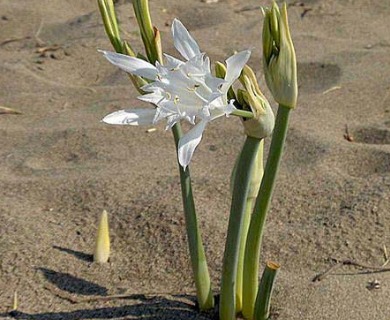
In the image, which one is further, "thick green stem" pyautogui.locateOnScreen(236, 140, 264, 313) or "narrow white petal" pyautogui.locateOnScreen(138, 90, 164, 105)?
"thick green stem" pyautogui.locateOnScreen(236, 140, 264, 313)

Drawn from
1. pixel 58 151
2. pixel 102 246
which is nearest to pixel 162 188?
pixel 102 246

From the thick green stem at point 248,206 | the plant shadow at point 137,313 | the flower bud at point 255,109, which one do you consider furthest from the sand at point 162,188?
the flower bud at point 255,109

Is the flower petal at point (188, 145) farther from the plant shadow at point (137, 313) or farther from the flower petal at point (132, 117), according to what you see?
the plant shadow at point (137, 313)

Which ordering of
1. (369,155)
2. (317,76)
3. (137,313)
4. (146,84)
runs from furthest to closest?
(317,76) → (369,155) → (137,313) → (146,84)

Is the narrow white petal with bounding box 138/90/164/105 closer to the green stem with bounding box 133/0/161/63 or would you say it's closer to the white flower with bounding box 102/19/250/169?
the white flower with bounding box 102/19/250/169

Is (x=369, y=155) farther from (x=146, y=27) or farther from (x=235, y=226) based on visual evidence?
(x=146, y=27)

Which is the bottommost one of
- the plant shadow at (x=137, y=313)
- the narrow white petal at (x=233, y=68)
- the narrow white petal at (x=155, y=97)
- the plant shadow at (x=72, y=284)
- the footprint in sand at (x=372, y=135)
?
the footprint in sand at (x=372, y=135)

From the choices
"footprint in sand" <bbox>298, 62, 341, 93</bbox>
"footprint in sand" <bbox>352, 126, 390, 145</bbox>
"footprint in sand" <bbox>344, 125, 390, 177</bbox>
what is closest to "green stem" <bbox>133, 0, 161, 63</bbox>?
"footprint in sand" <bbox>344, 125, 390, 177</bbox>

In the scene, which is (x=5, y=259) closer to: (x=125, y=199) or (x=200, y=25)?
(x=125, y=199)
